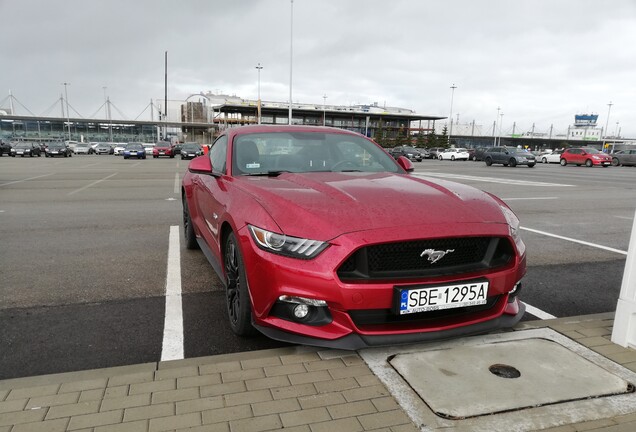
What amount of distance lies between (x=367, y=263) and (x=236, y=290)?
1095 millimetres

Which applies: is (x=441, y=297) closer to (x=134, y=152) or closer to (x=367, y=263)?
(x=367, y=263)

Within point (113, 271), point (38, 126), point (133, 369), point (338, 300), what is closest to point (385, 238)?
point (338, 300)

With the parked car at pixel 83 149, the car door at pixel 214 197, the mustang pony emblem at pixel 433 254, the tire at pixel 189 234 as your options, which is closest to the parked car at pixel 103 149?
the parked car at pixel 83 149

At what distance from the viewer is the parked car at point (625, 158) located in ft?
124

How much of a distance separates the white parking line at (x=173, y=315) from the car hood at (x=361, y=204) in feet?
3.56

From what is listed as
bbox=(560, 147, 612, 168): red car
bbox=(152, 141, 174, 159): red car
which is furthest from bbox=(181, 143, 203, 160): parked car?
bbox=(560, 147, 612, 168): red car

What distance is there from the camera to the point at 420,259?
264 cm

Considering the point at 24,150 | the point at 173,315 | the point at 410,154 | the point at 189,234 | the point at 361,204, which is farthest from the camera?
the point at 410,154

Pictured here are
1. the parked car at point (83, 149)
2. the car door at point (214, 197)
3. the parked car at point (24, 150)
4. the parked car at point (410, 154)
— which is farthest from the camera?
the parked car at point (83, 149)

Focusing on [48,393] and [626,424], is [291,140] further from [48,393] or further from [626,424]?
[626,424]

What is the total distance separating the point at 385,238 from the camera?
2.53m

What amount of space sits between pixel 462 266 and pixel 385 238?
1.91ft

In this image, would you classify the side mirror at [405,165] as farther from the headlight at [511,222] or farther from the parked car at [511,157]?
the parked car at [511,157]

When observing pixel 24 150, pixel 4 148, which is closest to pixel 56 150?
pixel 24 150
